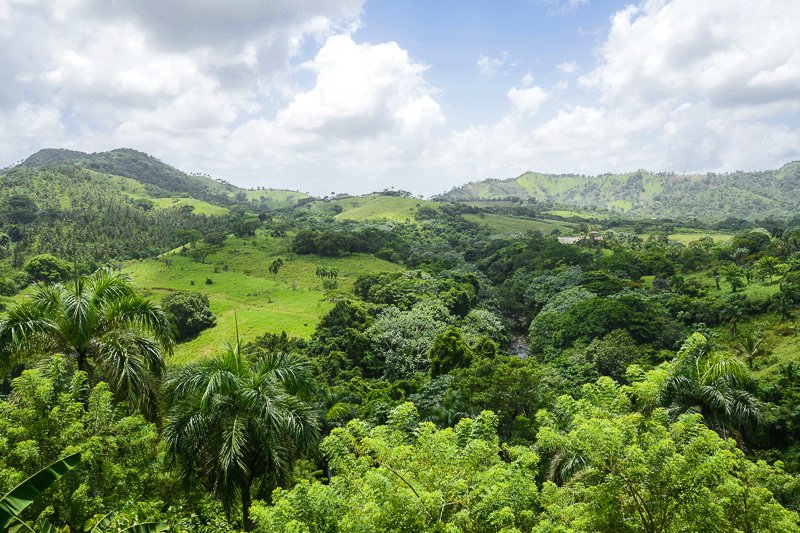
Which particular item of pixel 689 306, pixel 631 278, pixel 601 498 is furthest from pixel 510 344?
pixel 601 498

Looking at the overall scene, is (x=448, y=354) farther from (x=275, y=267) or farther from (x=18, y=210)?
(x=18, y=210)

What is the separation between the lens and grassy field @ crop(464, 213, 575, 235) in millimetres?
169625

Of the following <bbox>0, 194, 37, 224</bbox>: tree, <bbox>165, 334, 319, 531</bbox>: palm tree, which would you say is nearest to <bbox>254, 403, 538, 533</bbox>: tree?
<bbox>165, 334, 319, 531</bbox>: palm tree

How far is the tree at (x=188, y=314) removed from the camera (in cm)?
7019

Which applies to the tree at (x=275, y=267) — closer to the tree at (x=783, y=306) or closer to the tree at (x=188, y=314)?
the tree at (x=188, y=314)

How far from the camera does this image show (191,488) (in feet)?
41.1

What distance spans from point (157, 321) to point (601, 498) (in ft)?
43.7

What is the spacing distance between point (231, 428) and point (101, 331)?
533 centimetres

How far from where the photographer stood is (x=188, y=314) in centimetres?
7088

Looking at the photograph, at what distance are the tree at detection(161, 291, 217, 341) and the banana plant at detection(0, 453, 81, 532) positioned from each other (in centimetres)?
7045

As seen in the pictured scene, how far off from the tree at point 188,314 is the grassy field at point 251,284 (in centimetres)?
172

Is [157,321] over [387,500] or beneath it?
over

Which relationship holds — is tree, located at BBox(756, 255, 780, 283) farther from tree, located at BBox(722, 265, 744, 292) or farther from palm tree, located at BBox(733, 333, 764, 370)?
palm tree, located at BBox(733, 333, 764, 370)

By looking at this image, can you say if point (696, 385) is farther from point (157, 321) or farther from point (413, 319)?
point (413, 319)
